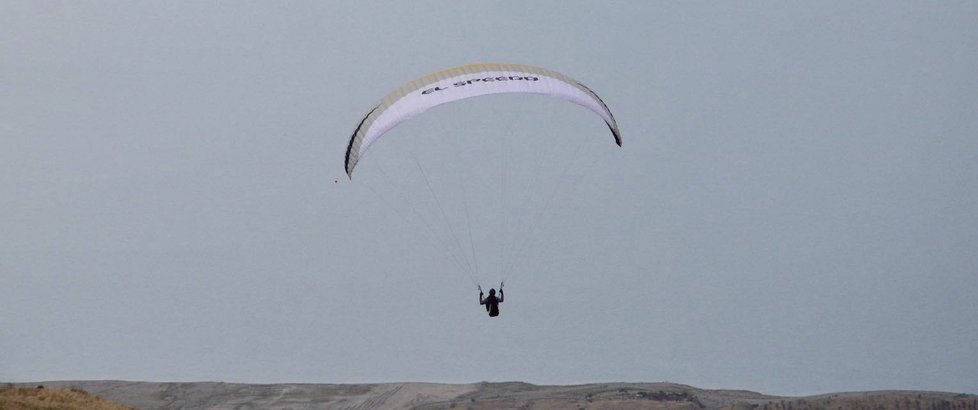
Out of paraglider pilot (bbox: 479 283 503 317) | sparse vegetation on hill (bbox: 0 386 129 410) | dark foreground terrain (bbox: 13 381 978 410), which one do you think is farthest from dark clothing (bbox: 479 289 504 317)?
dark foreground terrain (bbox: 13 381 978 410)

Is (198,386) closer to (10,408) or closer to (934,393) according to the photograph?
(10,408)

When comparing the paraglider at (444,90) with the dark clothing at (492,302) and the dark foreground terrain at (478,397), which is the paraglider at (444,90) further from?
the dark foreground terrain at (478,397)

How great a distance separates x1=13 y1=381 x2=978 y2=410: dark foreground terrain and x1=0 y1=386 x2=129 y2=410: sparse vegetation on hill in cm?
2376

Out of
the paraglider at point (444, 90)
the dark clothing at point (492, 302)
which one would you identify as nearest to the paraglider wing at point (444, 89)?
the paraglider at point (444, 90)

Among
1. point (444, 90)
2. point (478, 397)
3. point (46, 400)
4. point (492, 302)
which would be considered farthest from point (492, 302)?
point (478, 397)

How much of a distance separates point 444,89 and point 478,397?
127 feet

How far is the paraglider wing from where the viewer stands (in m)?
26.4

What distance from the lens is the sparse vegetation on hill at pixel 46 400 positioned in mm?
27859

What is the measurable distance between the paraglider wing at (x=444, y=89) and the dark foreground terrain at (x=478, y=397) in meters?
33.8

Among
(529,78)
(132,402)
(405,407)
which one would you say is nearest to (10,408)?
(529,78)

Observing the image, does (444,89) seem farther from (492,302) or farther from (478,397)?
(478,397)

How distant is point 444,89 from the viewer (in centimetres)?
2650

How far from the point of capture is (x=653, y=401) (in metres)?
57.9

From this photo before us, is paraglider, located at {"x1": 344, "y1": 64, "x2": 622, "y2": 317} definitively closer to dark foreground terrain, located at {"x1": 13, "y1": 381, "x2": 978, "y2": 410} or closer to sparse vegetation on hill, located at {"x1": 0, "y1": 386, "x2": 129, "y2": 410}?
sparse vegetation on hill, located at {"x1": 0, "y1": 386, "x2": 129, "y2": 410}
